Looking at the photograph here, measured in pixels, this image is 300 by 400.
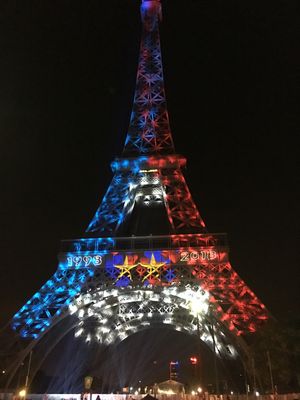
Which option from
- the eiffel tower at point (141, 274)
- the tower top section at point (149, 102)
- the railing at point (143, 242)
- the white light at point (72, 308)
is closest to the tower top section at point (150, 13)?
the tower top section at point (149, 102)

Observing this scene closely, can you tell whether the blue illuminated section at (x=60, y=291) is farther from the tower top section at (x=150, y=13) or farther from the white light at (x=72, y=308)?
the tower top section at (x=150, y=13)

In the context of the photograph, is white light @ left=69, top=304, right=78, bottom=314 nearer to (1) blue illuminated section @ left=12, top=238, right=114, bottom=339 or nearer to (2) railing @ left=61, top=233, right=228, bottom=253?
(1) blue illuminated section @ left=12, top=238, right=114, bottom=339

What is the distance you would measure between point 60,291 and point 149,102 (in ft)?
91.7

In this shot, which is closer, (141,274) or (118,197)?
(141,274)

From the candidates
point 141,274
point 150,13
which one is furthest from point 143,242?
point 150,13

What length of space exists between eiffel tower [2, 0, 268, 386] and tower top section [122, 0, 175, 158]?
187mm

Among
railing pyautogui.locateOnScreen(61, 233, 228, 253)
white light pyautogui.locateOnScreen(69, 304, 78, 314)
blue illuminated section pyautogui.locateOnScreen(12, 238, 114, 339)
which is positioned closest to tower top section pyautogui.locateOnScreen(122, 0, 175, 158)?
railing pyautogui.locateOnScreen(61, 233, 228, 253)

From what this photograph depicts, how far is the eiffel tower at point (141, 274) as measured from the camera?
34.7m

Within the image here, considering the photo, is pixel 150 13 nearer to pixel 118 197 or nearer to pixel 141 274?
pixel 118 197

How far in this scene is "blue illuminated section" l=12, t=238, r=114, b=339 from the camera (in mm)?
34719

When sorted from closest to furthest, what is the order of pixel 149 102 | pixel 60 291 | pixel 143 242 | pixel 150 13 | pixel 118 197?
pixel 60 291 → pixel 143 242 → pixel 118 197 → pixel 149 102 → pixel 150 13

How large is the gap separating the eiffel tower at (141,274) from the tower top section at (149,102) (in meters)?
0.19

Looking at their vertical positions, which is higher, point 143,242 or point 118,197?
point 118,197

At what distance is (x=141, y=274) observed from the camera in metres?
37.8
